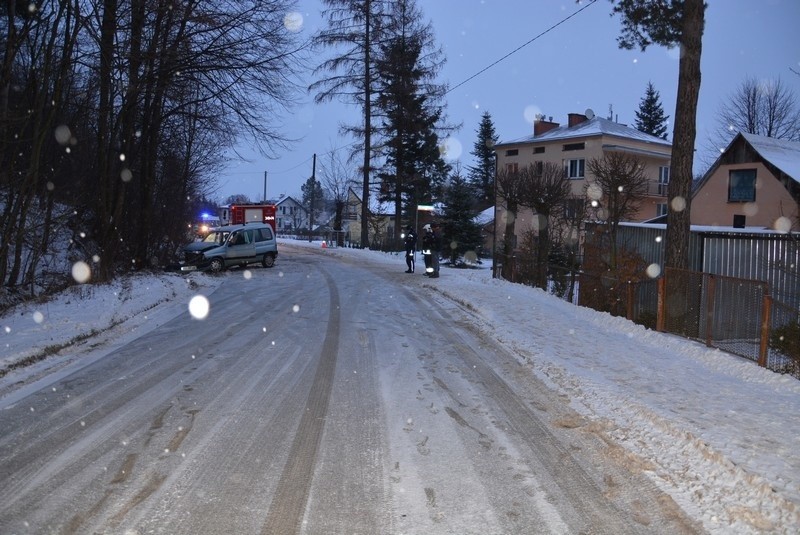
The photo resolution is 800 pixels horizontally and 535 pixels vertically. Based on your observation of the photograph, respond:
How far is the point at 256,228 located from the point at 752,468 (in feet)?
76.5

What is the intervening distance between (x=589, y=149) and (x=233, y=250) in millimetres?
33517

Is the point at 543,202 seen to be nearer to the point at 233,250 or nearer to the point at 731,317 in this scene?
the point at 731,317

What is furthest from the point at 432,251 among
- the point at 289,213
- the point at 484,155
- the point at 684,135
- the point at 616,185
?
the point at 289,213

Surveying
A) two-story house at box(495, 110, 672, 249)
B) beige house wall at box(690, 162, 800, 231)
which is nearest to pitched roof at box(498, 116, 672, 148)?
two-story house at box(495, 110, 672, 249)

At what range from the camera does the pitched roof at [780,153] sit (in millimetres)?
28281

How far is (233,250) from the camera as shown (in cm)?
2466

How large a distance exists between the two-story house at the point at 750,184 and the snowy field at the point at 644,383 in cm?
2105

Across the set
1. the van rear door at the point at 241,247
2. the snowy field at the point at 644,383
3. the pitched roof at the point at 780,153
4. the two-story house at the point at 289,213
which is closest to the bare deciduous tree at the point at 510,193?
the snowy field at the point at 644,383

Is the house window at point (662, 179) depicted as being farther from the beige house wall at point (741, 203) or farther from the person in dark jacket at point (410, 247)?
the person in dark jacket at point (410, 247)

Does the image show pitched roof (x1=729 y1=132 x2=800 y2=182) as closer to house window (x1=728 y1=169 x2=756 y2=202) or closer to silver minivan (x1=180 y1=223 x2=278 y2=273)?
house window (x1=728 y1=169 x2=756 y2=202)

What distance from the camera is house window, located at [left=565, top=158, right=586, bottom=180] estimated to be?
48.9 meters

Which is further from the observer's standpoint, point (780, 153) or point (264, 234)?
point (780, 153)

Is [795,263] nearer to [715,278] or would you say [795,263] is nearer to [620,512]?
[715,278]

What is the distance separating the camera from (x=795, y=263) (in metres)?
12.9
